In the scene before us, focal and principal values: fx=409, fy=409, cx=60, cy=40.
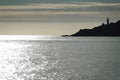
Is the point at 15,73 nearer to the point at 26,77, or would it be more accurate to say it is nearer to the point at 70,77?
the point at 26,77

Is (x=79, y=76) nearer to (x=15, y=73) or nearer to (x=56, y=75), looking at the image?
(x=56, y=75)

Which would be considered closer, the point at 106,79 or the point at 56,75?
the point at 106,79

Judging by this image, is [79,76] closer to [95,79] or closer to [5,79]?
[95,79]

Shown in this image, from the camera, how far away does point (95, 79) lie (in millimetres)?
74688

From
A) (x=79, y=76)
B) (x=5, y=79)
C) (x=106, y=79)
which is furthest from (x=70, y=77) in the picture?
(x=5, y=79)

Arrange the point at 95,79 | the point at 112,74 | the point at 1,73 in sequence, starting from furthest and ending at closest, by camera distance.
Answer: the point at 1,73, the point at 112,74, the point at 95,79

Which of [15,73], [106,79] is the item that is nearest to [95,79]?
[106,79]

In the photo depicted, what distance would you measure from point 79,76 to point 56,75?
19.2ft

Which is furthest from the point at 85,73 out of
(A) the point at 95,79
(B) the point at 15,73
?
(B) the point at 15,73

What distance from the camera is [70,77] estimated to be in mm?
77438

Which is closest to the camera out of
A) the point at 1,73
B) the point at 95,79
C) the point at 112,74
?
the point at 95,79

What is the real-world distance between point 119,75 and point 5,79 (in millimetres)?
21928

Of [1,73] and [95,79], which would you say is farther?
[1,73]

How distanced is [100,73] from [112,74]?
3.20m
